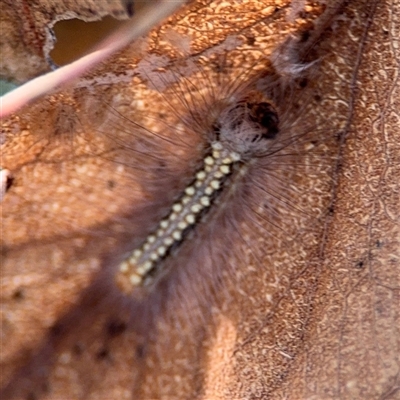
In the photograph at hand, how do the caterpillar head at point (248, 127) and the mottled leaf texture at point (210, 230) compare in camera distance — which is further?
the caterpillar head at point (248, 127)

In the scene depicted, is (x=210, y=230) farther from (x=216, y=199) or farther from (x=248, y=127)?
(x=248, y=127)

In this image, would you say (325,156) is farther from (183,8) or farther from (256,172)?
(183,8)

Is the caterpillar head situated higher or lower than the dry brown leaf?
lower

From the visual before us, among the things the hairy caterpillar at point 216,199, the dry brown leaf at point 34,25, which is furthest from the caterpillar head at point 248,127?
the dry brown leaf at point 34,25

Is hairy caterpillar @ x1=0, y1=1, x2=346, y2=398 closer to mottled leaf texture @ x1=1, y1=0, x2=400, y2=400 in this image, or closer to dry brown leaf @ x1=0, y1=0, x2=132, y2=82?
mottled leaf texture @ x1=1, y1=0, x2=400, y2=400

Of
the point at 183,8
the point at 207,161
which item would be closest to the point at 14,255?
the point at 207,161

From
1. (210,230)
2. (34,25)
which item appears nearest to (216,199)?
(210,230)

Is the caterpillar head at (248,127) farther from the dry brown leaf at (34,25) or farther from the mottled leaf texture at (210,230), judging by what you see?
the dry brown leaf at (34,25)

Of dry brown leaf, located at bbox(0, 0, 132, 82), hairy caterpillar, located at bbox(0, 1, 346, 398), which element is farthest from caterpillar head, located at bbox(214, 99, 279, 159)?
dry brown leaf, located at bbox(0, 0, 132, 82)
